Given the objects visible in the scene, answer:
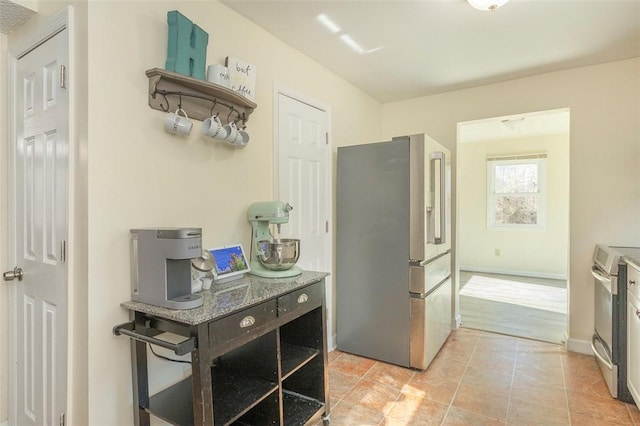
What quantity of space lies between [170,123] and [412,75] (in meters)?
2.27

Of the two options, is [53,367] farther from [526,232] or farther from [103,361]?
[526,232]

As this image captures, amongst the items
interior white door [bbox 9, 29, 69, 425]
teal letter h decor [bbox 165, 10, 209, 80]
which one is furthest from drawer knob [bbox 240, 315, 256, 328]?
teal letter h decor [bbox 165, 10, 209, 80]

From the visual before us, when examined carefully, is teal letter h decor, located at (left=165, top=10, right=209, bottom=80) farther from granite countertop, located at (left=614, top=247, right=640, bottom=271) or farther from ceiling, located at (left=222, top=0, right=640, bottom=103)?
granite countertop, located at (left=614, top=247, right=640, bottom=271)

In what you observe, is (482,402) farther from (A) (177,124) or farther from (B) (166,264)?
(A) (177,124)

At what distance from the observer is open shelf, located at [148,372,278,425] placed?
1.40 m

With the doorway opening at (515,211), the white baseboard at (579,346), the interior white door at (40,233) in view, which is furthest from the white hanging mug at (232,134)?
the doorway opening at (515,211)

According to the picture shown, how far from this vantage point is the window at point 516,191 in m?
5.75

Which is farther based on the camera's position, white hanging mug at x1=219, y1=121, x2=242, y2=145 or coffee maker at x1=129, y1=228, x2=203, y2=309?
white hanging mug at x1=219, y1=121, x2=242, y2=145

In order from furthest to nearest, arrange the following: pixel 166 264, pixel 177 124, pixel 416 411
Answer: pixel 416 411 < pixel 177 124 < pixel 166 264

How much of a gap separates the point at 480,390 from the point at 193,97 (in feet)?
8.46

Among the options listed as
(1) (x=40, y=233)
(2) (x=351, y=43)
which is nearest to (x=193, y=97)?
(1) (x=40, y=233)

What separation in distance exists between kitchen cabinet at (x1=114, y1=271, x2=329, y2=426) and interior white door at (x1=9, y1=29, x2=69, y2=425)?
0.43 m

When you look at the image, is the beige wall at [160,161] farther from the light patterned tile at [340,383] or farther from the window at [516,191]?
the window at [516,191]

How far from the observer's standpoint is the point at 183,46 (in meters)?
1.61
